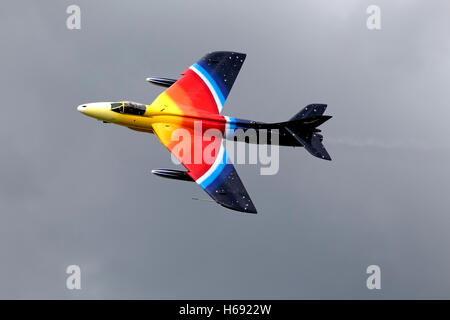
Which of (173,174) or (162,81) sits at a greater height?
(162,81)

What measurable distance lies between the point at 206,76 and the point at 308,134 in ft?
31.0

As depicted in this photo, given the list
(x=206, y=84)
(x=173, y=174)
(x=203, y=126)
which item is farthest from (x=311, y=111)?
(x=173, y=174)

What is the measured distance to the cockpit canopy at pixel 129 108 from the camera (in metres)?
67.0

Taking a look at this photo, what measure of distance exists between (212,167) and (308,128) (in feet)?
26.0

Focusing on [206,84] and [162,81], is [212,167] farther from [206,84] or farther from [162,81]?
[162,81]

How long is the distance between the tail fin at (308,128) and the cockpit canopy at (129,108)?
10642 millimetres

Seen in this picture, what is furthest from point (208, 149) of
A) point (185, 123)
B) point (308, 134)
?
point (308, 134)

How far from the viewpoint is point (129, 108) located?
2638 inches

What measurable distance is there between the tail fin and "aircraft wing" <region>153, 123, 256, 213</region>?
5495 millimetres

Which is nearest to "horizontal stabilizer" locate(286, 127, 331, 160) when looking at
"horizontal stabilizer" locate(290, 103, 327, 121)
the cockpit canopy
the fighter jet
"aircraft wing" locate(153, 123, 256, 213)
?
the fighter jet

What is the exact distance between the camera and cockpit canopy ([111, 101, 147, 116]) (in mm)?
67000

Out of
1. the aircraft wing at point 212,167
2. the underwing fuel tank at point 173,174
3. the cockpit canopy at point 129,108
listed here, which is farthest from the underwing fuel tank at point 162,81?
the underwing fuel tank at point 173,174

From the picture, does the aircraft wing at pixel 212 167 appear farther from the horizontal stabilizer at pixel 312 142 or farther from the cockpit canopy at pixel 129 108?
the horizontal stabilizer at pixel 312 142

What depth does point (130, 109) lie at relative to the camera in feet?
220
